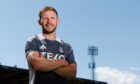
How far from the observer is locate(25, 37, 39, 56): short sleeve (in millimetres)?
3246

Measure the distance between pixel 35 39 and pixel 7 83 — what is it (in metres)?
23.5

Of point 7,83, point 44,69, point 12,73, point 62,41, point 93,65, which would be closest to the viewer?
point 44,69

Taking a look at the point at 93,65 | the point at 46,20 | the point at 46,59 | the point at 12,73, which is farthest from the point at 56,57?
the point at 93,65

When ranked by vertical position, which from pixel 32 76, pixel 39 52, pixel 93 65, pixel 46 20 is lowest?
pixel 93 65

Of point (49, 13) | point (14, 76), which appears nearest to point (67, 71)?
point (49, 13)

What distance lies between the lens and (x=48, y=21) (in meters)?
3.27

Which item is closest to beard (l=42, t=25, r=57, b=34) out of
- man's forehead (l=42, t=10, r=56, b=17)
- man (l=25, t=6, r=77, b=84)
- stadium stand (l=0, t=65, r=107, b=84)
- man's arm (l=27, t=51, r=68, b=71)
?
man (l=25, t=6, r=77, b=84)

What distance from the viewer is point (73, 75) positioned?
10.7ft

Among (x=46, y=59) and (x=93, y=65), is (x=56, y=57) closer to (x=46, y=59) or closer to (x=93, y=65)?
(x=46, y=59)

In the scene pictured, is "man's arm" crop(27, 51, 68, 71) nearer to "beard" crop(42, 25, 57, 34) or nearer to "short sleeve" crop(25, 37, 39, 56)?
"short sleeve" crop(25, 37, 39, 56)

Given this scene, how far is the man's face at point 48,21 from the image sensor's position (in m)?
3.27

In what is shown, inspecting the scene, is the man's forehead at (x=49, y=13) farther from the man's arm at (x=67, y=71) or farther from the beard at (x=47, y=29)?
the man's arm at (x=67, y=71)

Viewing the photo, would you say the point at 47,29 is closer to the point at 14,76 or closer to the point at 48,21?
the point at 48,21

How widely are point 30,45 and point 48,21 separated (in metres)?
0.26
